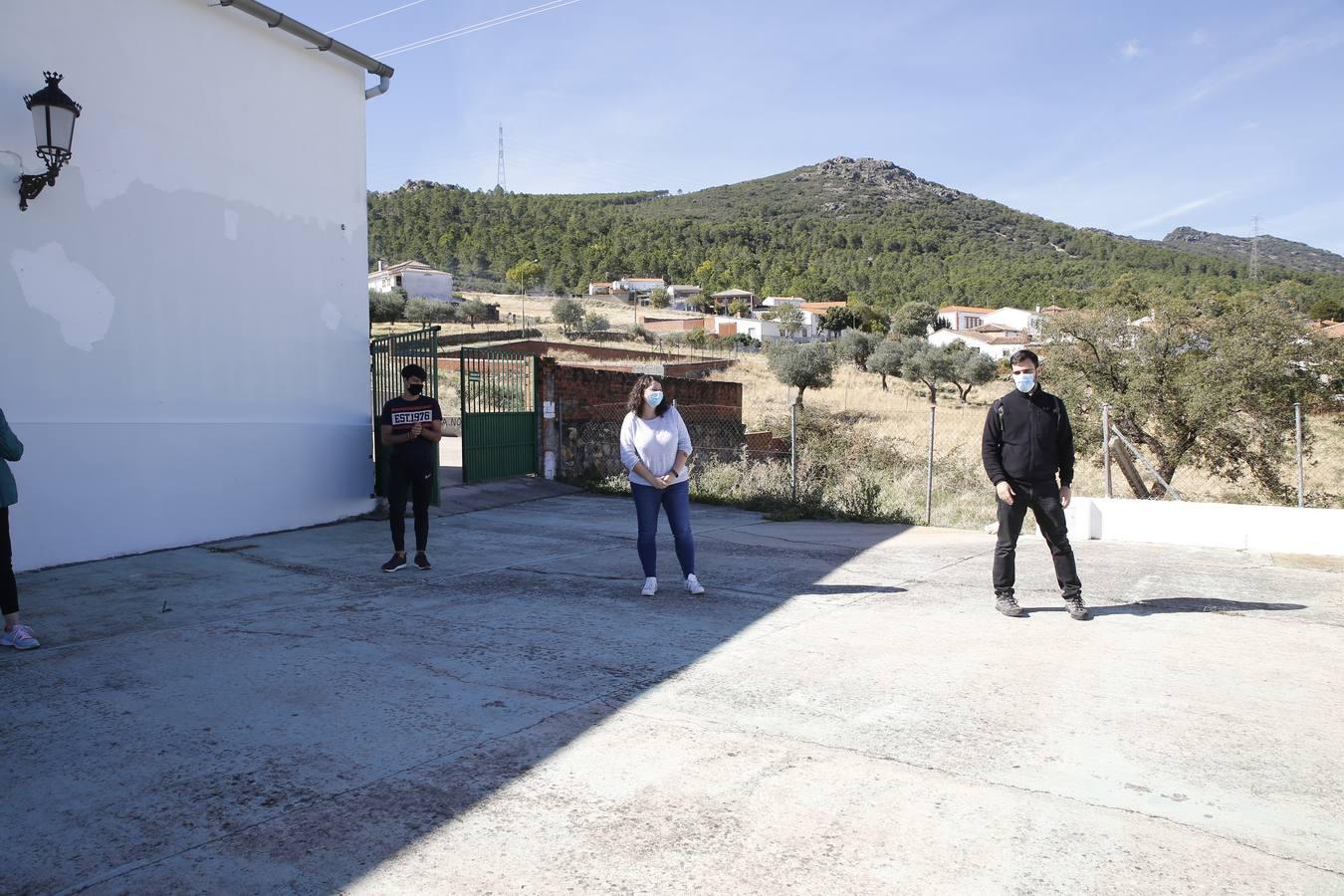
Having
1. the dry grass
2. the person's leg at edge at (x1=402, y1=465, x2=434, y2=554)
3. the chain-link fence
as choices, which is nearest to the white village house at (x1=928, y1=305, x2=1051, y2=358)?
the dry grass

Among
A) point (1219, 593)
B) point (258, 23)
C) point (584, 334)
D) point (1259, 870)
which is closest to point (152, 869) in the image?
point (1259, 870)

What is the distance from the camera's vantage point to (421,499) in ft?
25.3

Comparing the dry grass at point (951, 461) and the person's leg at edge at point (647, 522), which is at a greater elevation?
the person's leg at edge at point (647, 522)

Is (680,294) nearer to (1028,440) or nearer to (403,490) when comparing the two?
(403,490)

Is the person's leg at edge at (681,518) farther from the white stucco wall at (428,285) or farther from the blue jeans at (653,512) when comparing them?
the white stucco wall at (428,285)

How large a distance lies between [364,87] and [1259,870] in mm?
10923

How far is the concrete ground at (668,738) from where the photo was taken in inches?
117

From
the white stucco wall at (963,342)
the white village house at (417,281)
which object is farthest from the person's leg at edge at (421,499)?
the white village house at (417,281)

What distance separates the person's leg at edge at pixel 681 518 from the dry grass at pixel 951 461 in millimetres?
5217

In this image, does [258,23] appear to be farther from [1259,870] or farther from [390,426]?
[1259,870]

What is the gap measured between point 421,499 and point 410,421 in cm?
65

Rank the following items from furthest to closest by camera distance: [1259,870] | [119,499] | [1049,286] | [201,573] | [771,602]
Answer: [1049,286] → [119,499] → [201,573] → [771,602] → [1259,870]

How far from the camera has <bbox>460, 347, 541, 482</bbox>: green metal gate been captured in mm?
13031

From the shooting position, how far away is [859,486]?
41.1 feet
